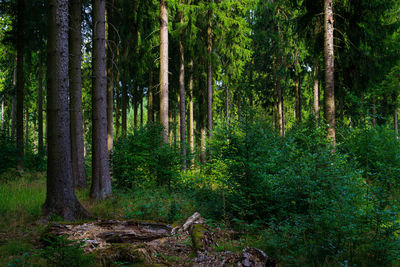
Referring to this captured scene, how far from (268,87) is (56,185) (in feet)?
75.7

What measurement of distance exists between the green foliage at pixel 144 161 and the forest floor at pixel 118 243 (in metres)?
3.45

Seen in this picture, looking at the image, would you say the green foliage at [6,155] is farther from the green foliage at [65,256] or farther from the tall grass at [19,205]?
the green foliage at [65,256]

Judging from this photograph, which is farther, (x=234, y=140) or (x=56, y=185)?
(x=234, y=140)

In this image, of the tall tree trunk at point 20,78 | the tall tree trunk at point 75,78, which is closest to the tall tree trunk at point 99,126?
the tall tree trunk at point 75,78

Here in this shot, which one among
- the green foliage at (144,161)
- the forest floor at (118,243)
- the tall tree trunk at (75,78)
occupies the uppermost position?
the tall tree trunk at (75,78)

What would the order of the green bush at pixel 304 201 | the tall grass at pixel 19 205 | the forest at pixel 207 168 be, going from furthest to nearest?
the tall grass at pixel 19 205 → the forest at pixel 207 168 → the green bush at pixel 304 201

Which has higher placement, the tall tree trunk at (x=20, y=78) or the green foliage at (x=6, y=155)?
the tall tree trunk at (x=20, y=78)

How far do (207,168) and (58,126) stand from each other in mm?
6122

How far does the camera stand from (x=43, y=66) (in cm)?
2056

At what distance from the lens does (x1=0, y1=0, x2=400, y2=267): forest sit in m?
4.15

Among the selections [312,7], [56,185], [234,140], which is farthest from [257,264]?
[312,7]

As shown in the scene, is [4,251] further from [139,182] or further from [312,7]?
[312,7]

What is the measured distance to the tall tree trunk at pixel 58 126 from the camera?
6.18m

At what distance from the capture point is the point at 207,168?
35.6ft
